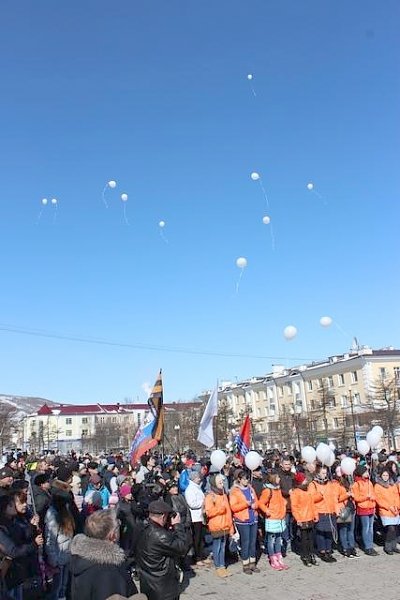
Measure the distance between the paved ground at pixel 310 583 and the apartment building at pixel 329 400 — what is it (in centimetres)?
4180

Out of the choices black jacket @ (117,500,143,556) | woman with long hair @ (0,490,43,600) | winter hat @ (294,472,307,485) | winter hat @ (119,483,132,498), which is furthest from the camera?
winter hat @ (294,472,307,485)

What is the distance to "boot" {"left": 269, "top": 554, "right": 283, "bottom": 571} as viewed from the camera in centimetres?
980

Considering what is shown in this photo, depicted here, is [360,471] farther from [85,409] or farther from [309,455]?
[85,409]

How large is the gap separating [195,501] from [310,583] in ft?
8.85

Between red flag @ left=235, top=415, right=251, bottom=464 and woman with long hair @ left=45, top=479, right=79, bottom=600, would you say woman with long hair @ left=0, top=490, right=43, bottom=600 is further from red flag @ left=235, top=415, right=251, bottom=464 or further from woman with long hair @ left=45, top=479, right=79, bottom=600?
red flag @ left=235, top=415, right=251, bottom=464

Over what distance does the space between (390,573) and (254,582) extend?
227 centimetres

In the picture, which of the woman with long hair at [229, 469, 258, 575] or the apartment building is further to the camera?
the apartment building

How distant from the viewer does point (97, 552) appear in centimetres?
388

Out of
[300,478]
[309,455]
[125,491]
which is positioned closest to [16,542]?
[125,491]

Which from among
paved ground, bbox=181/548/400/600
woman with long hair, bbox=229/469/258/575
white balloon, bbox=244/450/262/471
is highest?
white balloon, bbox=244/450/262/471

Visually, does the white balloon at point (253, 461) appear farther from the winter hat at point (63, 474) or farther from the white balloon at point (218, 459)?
the winter hat at point (63, 474)

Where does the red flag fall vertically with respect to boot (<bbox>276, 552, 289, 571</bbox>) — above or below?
above

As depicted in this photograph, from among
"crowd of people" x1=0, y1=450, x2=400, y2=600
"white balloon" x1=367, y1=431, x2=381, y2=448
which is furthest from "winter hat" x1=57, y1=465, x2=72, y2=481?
"white balloon" x1=367, y1=431, x2=381, y2=448

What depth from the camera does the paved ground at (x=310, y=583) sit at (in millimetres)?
8070
